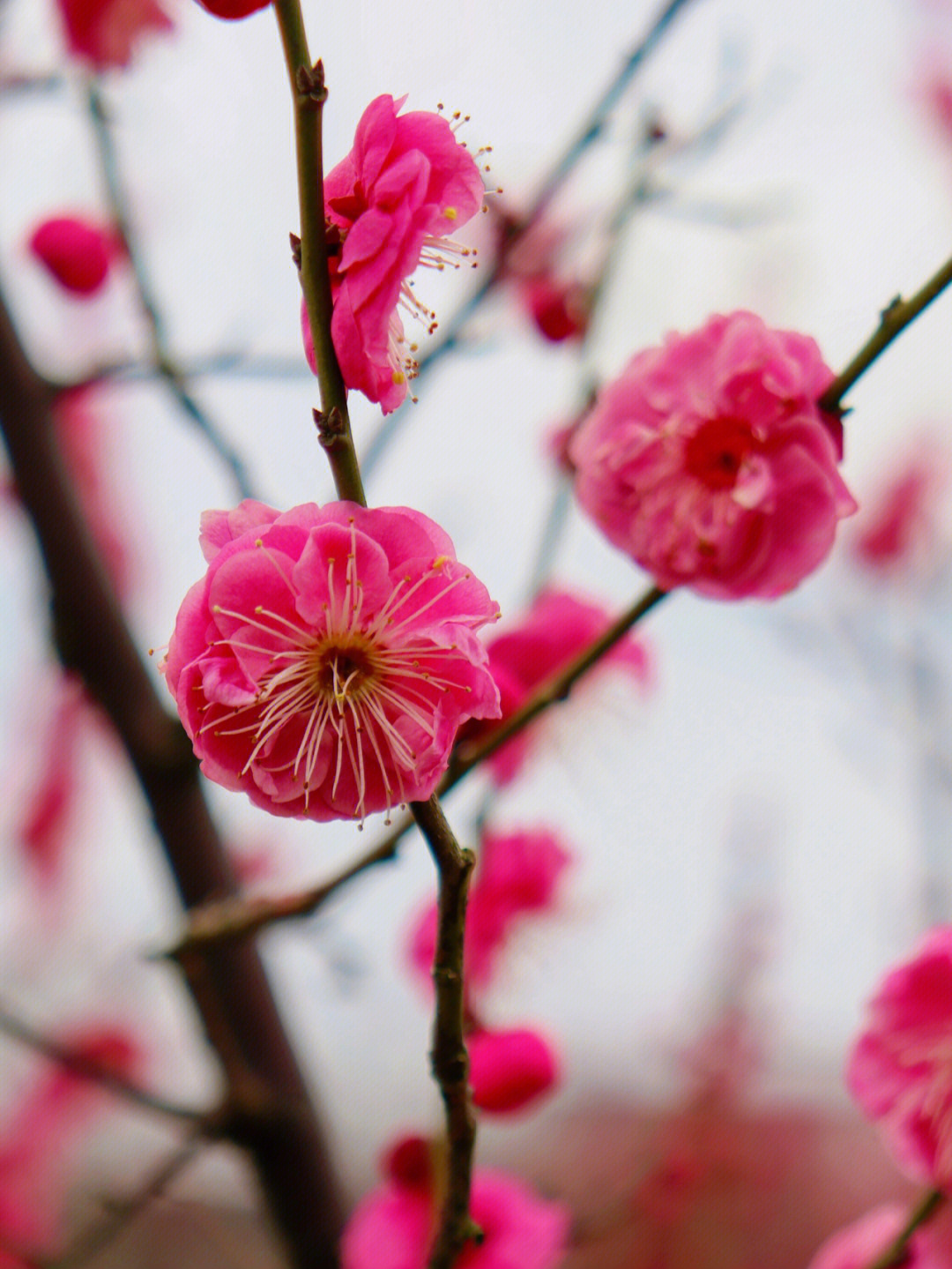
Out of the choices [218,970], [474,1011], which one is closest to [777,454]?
[474,1011]

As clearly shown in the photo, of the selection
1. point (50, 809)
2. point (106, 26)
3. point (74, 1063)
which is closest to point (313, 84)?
point (74, 1063)

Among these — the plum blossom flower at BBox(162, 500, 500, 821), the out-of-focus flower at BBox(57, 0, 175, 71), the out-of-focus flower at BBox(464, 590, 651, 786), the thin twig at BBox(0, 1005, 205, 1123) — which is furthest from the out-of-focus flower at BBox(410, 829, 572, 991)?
the out-of-focus flower at BBox(57, 0, 175, 71)

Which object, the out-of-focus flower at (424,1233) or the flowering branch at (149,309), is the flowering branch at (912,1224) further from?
the flowering branch at (149,309)

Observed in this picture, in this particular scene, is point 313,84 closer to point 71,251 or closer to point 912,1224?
point 912,1224

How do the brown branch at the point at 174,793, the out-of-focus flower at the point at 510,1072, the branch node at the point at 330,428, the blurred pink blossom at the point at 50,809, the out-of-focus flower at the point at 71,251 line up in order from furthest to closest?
the blurred pink blossom at the point at 50,809, the out-of-focus flower at the point at 71,251, the brown branch at the point at 174,793, the out-of-focus flower at the point at 510,1072, the branch node at the point at 330,428

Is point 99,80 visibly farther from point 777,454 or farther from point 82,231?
point 777,454

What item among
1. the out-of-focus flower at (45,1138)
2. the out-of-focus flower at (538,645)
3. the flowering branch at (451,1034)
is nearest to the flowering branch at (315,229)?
the flowering branch at (451,1034)

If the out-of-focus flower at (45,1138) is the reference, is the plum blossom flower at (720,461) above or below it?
below
